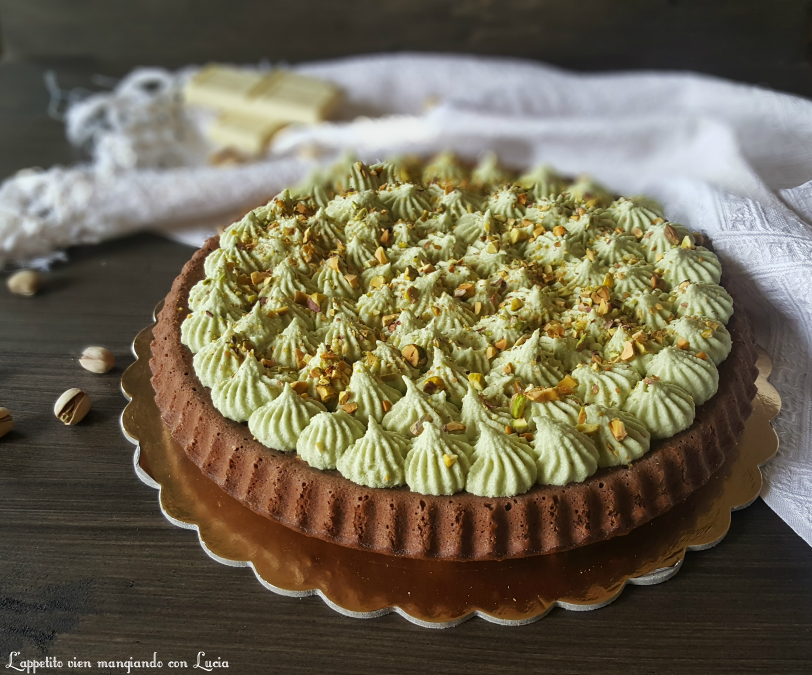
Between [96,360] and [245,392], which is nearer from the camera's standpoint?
[245,392]

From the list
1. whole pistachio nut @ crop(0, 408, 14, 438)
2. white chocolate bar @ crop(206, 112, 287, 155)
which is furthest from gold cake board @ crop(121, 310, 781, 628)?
white chocolate bar @ crop(206, 112, 287, 155)

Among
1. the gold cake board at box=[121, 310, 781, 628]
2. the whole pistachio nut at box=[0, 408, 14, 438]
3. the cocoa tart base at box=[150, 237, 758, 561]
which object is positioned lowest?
the whole pistachio nut at box=[0, 408, 14, 438]

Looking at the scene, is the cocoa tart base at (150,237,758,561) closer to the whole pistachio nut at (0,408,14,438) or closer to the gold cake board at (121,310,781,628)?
the gold cake board at (121,310,781,628)

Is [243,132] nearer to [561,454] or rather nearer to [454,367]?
[454,367]

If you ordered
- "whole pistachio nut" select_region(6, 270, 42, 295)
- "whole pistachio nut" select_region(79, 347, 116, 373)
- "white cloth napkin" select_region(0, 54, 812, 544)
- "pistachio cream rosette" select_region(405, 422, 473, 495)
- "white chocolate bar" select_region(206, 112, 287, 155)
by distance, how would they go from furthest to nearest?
"white chocolate bar" select_region(206, 112, 287, 155), "whole pistachio nut" select_region(6, 270, 42, 295), "whole pistachio nut" select_region(79, 347, 116, 373), "white cloth napkin" select_region(0, 54, 812, 544), "pistachio cream rosette" select_region(405, 422, 473, 495)

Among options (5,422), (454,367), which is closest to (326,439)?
(454,367)

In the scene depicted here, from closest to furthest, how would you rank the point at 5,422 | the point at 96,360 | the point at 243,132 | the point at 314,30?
the point at 5,422 < the point at 96,360 < the point at 243,132 < the point at 314,30

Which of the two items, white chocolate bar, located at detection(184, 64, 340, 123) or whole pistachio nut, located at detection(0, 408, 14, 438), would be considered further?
white chocolate bar, located at detection(184, 64, 340, 123)
